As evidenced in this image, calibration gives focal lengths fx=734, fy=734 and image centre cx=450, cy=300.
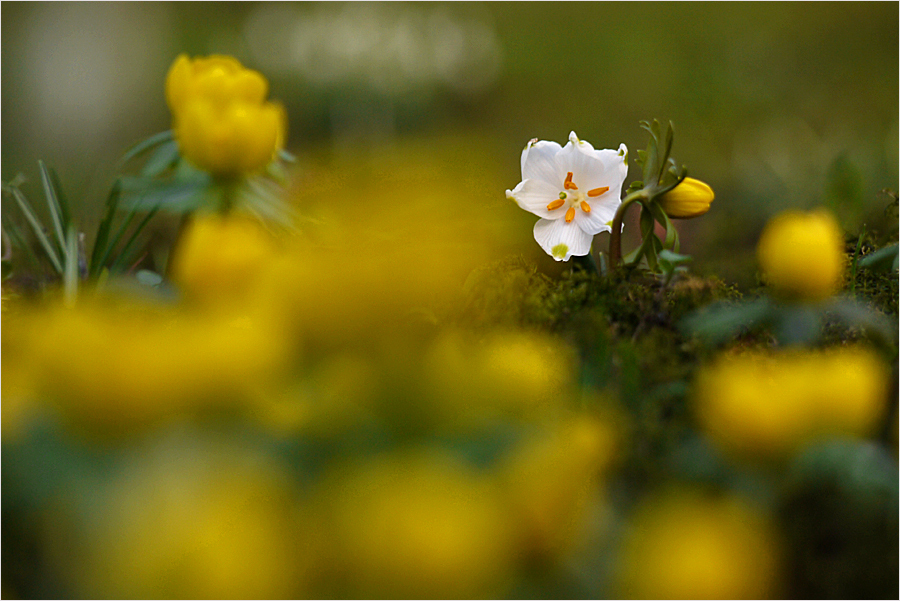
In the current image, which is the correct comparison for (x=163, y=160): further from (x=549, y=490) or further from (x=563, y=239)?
(x=549, y=490)

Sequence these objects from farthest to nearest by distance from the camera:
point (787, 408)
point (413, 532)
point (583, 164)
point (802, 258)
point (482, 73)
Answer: point (482, 73) < point (583, 164) < point (802, 258) < point (787, 408) < point (413, 532)

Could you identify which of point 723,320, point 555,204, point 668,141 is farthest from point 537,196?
point 723,320

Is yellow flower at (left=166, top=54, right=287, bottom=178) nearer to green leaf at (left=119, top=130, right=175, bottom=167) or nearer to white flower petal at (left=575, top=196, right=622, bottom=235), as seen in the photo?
green leaf at (left=119, top=130, right=175, bottom=167)

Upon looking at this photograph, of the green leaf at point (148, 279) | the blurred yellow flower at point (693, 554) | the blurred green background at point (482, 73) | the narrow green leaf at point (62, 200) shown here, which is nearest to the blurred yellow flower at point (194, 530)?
the blurred yellow flower at point (693, 554)

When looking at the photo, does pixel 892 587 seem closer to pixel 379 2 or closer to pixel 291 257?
pixel 291 257

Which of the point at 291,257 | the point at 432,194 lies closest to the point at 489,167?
the point at 432,194

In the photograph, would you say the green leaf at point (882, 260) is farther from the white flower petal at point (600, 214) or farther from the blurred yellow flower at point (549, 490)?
the blurred yellow flower at point (549, 490)

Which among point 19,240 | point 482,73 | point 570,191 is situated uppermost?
point 482,73

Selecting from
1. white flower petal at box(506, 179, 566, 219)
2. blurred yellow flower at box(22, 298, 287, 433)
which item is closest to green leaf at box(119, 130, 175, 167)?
white flower petal at box(506, 179, 566, 219)
